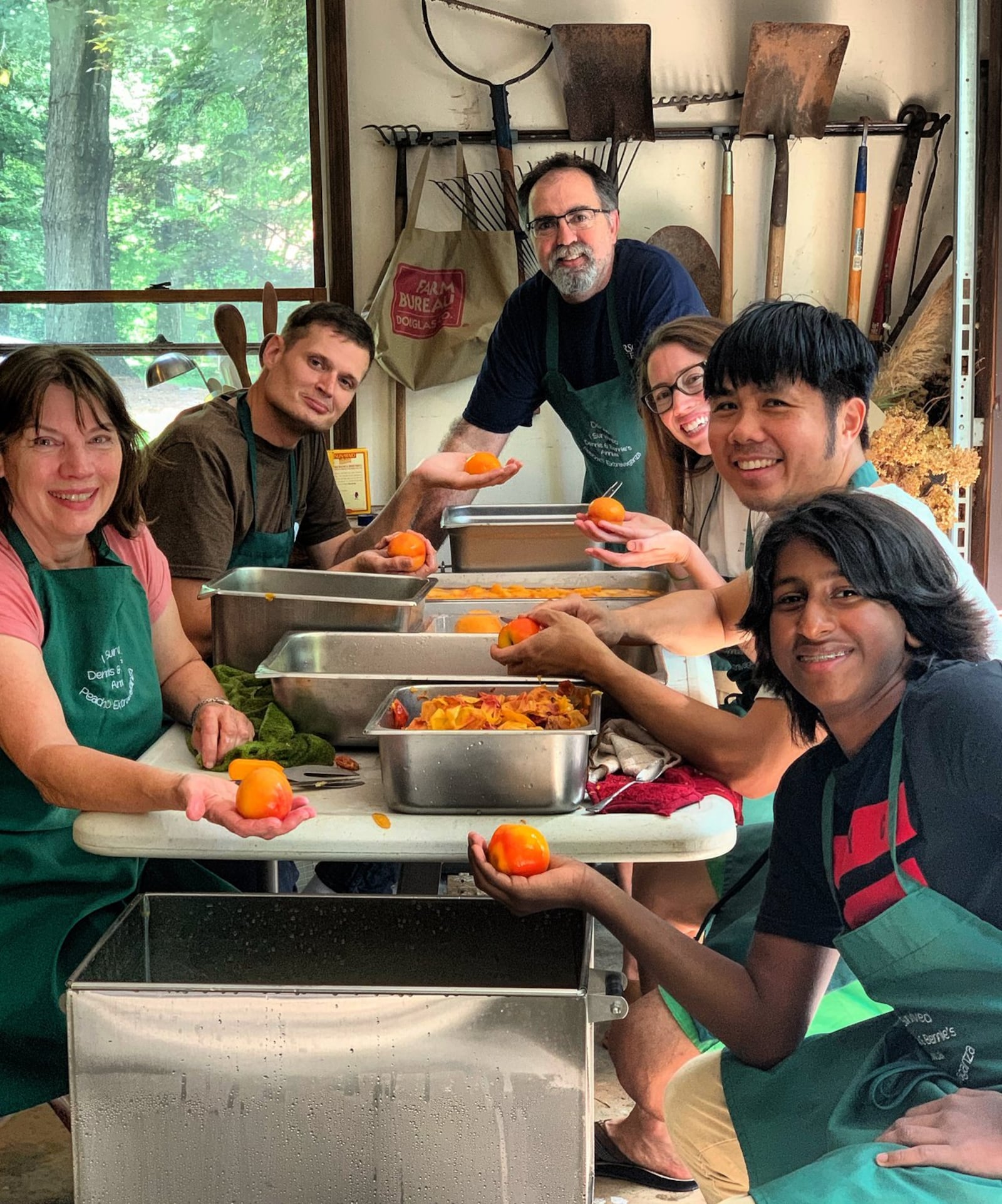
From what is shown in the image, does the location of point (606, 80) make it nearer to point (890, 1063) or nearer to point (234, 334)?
point (234, 334)

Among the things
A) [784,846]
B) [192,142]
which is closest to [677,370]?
[784,846]

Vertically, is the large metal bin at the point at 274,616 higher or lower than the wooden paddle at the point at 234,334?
lower

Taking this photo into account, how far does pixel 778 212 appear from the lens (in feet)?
18.7

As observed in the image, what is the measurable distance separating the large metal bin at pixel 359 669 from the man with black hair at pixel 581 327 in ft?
5.24

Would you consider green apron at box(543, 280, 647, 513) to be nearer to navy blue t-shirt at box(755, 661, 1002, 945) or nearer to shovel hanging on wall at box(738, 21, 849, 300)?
shovel hanging on wall at box(738, 21, 849, 300)

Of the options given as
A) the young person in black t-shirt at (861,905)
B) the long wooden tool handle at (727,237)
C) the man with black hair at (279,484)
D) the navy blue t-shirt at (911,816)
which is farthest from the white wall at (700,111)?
the navy blue t-shirt at (911,816)

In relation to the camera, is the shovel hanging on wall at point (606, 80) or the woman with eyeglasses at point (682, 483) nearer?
the woman with eyeglasses at point (682, 483)

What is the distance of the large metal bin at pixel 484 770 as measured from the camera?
1.86 meters

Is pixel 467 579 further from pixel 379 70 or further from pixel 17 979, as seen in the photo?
pixel 379 70

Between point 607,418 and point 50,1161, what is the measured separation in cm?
277

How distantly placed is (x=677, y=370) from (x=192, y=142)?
11.4 ft

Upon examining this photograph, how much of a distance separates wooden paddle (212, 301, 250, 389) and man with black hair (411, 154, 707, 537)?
135 centimetres

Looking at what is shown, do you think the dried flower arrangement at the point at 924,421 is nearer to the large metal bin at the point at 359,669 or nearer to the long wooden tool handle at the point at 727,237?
the long wooden tool handle at the point at 727,237

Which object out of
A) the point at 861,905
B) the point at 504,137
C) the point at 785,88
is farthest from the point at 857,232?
the point at 861,905
